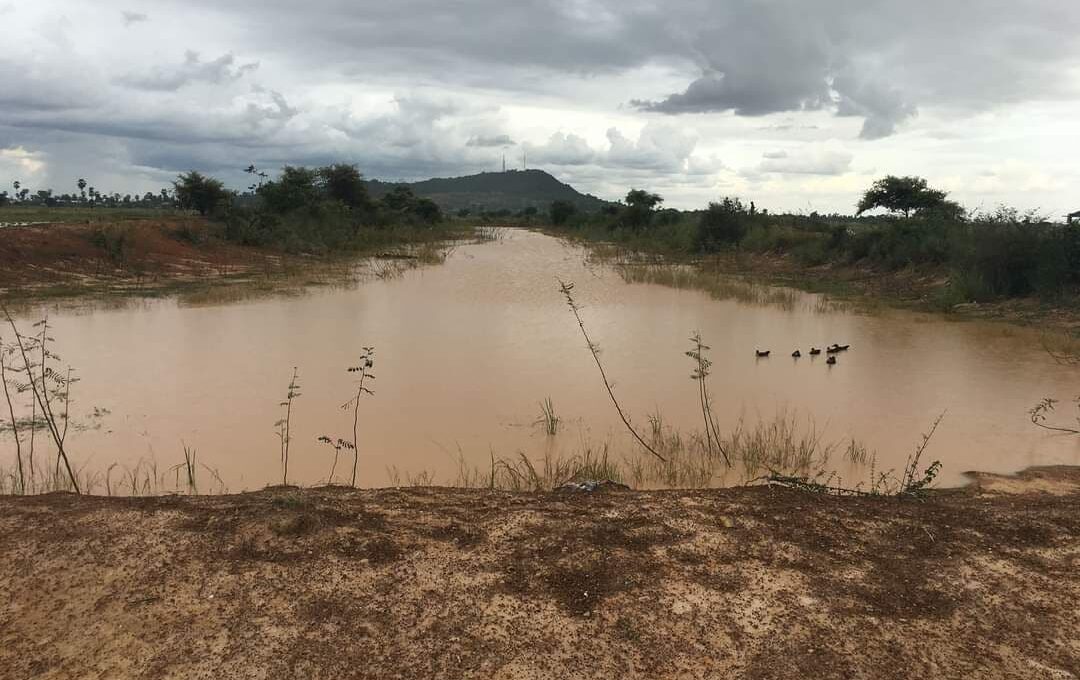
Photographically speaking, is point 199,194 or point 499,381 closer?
point 499,381

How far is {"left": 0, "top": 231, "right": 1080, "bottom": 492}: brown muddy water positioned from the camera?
18.0ft

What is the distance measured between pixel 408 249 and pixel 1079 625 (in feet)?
84.4

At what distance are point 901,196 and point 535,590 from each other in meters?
30.5

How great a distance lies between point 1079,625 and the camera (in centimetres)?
250

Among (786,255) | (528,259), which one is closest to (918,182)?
(786,255)

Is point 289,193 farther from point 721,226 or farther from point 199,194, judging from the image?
point 721,226

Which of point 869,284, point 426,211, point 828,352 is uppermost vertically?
point 426,211

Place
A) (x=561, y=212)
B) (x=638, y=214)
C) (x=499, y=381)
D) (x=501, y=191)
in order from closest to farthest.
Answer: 1. (x=499, y=381)
2. (x=638, y=214)
3. (x=561, y=212)
4. (x=501, y=191)

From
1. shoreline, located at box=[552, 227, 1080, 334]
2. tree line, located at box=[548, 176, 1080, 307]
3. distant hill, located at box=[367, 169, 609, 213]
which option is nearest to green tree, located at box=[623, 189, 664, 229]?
tree line, located at box=[548, 176, 1080, 307]

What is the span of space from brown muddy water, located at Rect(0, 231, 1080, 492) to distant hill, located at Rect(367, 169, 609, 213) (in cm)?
11248

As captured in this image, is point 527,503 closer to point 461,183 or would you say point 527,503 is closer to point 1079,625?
point 1079,625

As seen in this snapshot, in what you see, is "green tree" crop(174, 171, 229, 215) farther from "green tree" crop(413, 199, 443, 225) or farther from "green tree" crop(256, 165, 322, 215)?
"green tree" crop(413, 199, 443, 225)

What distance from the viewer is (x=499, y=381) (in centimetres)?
761

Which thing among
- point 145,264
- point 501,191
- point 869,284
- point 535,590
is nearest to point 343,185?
point 145,264
